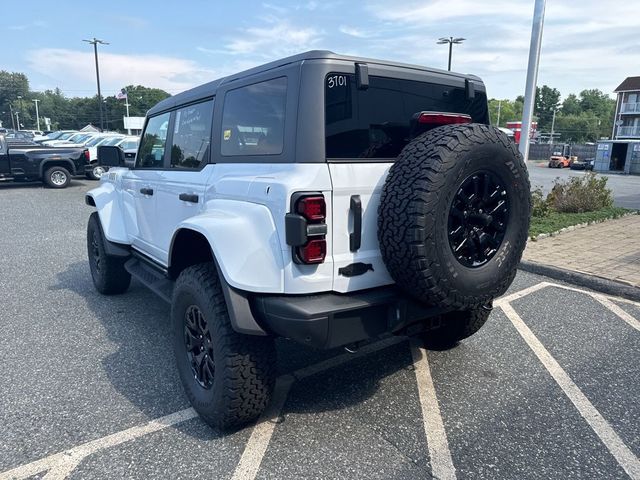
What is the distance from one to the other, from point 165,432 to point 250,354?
2.36ft

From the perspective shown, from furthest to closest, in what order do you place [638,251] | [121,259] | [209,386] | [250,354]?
[638,251] → [121,259] → [209,386] → [250,354]

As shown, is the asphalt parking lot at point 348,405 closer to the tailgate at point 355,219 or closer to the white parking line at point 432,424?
the white parking line at point 432,424

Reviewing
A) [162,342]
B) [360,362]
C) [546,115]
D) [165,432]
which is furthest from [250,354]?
[546,115]

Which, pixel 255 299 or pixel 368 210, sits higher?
pixel 368 210

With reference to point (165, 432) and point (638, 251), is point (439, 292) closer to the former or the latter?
point (165, 432)

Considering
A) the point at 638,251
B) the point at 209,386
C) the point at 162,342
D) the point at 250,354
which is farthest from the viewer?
the point at 638,251

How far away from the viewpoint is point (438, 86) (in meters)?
3.01

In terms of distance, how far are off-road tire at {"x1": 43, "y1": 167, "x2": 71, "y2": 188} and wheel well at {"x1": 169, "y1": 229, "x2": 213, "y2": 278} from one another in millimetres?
14562

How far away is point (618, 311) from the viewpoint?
4.71 meters

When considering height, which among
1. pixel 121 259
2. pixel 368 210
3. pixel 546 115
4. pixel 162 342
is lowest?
pixel 162 342

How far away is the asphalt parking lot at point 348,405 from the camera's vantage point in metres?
2.45

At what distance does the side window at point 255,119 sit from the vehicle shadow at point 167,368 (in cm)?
163

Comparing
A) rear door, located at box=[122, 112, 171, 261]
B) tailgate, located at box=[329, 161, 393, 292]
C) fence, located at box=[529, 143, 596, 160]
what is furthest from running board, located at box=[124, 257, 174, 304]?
fence, located at box=[529, 143, 596, 160]

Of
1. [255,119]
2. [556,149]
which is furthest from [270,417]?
[556,149]
